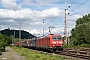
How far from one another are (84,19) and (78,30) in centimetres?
2552

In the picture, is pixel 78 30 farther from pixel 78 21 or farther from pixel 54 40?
pixel 54 40

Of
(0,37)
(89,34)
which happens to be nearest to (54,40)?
(0,37)

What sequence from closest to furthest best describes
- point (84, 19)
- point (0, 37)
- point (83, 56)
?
point (83, 56), point (0, 37), point (84, 19)

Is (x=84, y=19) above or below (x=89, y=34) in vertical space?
above

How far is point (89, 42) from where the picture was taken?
6300cm

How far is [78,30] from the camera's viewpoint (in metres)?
71.1

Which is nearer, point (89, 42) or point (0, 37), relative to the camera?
point (0, 37)

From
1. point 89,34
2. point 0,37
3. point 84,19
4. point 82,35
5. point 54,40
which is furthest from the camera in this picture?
point 84,19

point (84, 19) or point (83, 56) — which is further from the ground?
point (84, 19)

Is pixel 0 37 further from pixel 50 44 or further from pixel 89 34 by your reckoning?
pixel 89 34

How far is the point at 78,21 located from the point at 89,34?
3666 centimetres

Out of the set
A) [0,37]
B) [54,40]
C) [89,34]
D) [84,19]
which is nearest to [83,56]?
[54,40]

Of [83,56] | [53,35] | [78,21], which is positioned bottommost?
[83,56]

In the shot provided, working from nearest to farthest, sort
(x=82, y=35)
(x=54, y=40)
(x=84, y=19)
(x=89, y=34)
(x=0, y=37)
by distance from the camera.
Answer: (x=54, y=40)
(x=0, y=37)
(x=89, y=34)
(x=82, y=35)
(x=84, y=19)
